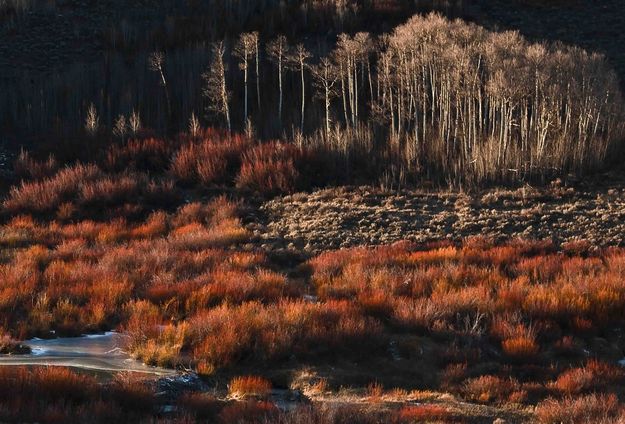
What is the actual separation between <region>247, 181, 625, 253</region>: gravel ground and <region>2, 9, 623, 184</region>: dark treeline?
2.23 metres

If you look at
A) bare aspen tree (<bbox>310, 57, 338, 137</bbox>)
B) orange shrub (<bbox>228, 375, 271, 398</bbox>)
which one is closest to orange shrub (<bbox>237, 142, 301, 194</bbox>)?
bare aspen tree (<bbox>310, 57, 338, 137</bbox>)

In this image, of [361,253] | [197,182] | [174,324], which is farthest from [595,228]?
[197,182]

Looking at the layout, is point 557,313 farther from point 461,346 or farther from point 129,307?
point 129,307

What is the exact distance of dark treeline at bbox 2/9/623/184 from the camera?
2312 centimetres

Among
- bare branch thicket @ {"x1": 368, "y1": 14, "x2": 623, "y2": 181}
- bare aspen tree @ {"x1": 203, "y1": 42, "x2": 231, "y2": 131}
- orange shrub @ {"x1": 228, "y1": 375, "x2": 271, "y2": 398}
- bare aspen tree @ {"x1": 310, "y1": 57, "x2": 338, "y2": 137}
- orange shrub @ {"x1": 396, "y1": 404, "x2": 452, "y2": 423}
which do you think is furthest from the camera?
bare aspen tree @ {"x1": 203, "y1": 42, "x2": 231, "y2": 131}

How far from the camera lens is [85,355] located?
31.5 ft

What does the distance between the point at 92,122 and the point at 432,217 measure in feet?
47.2

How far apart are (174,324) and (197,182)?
13.4 metres

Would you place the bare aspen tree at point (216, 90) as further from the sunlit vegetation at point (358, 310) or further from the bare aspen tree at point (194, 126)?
the sunlit vegetation at point (358, 310)

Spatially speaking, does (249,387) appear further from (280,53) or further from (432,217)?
(280,53)

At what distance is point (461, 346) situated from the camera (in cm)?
1015

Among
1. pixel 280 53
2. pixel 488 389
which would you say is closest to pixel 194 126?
pixel 280 53

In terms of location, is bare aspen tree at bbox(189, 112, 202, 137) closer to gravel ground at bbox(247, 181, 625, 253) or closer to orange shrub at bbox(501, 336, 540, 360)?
gravel ground at bbox(247, 181, 625, 253)

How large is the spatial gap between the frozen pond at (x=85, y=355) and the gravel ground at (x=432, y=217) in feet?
20.7
